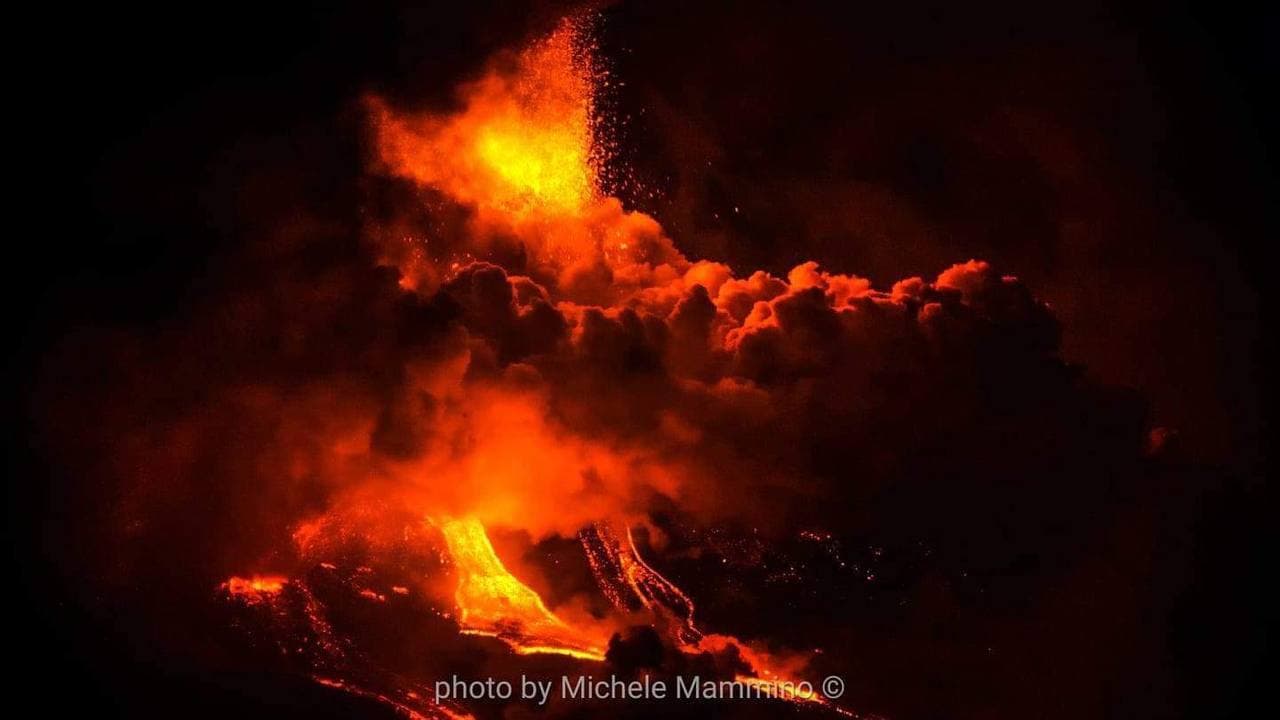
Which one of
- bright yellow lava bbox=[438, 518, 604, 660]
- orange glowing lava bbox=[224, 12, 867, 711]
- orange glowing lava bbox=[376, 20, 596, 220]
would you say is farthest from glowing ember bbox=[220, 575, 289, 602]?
orange glowing lava bbox=[376, 20, 596, 220]

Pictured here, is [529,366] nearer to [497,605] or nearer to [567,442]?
[567,442]

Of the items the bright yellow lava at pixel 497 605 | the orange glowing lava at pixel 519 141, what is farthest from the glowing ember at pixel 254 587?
the orange glowing lava at pixel 519 141

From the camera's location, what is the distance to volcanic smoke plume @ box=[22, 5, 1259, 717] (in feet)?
78.7

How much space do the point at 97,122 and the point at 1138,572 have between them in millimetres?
24728

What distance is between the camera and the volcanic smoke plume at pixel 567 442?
78.7 ft

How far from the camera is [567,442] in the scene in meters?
24.8

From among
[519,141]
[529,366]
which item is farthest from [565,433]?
[519,141]

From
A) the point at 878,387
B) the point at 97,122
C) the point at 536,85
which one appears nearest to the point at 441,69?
the point at 536,85

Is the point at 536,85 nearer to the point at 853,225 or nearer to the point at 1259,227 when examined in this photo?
the point at 853,225

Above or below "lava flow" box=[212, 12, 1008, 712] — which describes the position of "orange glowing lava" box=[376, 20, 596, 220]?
above

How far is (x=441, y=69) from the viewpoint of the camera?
26.8m

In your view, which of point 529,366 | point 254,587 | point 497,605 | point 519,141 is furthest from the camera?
point 519,141

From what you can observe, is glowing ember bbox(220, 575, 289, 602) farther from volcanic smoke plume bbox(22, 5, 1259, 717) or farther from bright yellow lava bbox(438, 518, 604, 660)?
bright yellow lava bbox(438, 518, 604, 660)

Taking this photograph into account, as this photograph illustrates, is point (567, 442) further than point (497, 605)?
Yes
